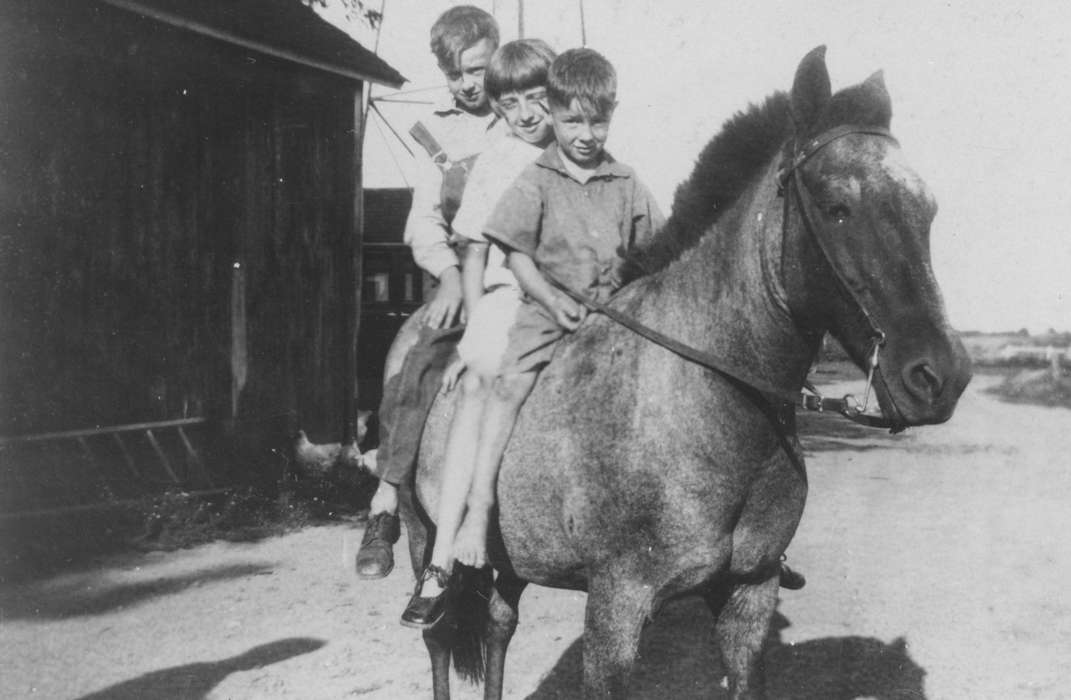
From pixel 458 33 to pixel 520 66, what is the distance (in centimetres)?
80

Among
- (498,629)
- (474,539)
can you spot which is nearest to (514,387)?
(474,539)

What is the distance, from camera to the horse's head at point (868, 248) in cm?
217

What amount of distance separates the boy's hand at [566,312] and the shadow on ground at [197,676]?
3.19m

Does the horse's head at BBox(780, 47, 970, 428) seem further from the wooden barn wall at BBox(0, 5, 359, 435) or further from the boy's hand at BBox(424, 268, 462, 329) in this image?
the wooden barn wall at BBox(0, 5, 359, 435)

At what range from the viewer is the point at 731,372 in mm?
2652

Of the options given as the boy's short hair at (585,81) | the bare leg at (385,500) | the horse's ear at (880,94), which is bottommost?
the bare leg at (385,500)

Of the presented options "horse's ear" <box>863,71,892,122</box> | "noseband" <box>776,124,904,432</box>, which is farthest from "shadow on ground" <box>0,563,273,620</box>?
"horse's ear" <box>863,71,892,122</box>

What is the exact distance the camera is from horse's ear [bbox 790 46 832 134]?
244 cm

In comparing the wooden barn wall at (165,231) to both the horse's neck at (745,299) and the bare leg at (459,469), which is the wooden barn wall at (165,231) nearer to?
the bare leg at (459,469)

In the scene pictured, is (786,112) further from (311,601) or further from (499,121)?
(311,601)

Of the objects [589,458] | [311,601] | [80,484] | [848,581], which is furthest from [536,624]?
[80,484]

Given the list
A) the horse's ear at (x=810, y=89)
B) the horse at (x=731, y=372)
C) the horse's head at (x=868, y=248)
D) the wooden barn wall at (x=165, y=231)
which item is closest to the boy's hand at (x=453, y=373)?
the horse at (x=731, y=372)

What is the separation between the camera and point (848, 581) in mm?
6883

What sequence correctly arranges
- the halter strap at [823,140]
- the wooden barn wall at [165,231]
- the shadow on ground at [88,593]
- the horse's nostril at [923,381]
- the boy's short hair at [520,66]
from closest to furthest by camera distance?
the horse's nostril at [923,381] < the halter strap at [823,140] < the boy's short hair at [520,66] < the shadow on ground at [88,593] < the wooden barn wall at [165,231]
